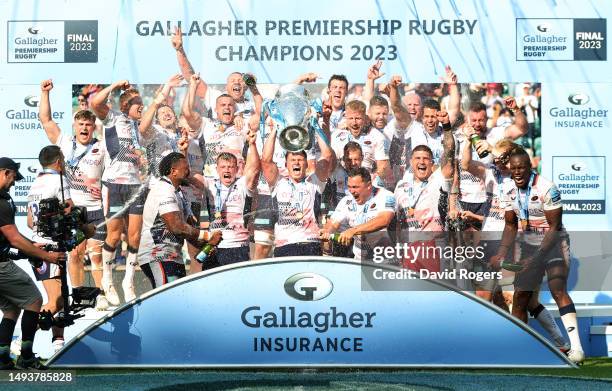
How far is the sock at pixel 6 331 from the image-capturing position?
879 cm

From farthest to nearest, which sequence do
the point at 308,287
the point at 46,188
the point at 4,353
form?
the point at 46,188, the point at 308,287, the point at 4,353

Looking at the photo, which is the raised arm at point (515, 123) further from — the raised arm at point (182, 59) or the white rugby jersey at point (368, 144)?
the raised arm at point (182, 59)

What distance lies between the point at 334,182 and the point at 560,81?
6.14 feet

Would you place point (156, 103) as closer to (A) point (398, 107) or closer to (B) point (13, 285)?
(B) point (13, 285)

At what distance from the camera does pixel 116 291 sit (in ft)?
30.1

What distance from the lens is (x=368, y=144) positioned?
9.16m

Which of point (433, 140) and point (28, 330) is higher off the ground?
point (433, 140)

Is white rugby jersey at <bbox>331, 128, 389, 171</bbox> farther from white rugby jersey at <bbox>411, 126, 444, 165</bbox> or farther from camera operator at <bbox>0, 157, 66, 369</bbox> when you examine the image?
camera operator at <bbox>0, 157, 66, 369</bbox>

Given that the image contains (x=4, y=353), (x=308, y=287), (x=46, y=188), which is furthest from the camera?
(x=46, y=188)

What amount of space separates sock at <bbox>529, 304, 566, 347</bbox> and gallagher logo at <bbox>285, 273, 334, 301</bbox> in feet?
5.17

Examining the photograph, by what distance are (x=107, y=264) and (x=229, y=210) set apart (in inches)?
40.0

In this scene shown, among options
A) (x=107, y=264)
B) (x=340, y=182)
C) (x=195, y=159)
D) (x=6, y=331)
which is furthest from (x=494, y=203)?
(x=6, y=331)

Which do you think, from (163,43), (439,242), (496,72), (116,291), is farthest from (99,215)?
(496,72)

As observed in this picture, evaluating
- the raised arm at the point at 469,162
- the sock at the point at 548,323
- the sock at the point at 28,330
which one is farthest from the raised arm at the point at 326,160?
the sock at the point at 28,330
